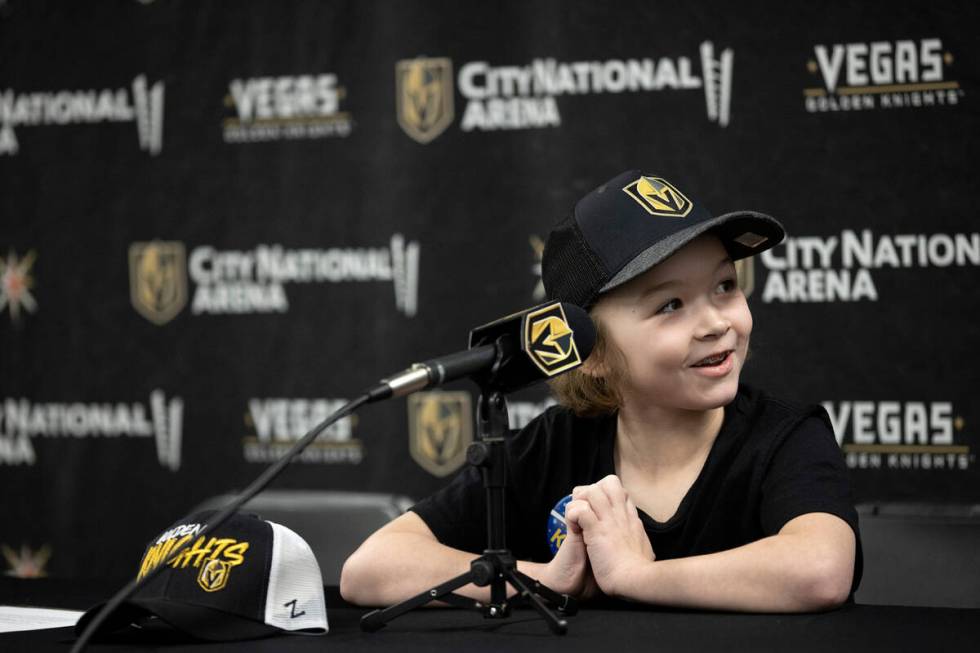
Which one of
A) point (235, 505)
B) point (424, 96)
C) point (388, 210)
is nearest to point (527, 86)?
point (424, 96)

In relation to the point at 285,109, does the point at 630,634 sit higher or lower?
lower

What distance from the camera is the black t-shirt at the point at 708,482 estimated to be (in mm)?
1516

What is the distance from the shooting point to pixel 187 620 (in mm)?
1263

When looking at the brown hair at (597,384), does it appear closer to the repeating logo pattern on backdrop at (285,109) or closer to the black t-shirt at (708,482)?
the black t-shirt at (708,482)

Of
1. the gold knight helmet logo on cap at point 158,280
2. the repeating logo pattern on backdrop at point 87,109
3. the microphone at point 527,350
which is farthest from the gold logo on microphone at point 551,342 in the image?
the repeating logo pattern on backdrop at point 87,109

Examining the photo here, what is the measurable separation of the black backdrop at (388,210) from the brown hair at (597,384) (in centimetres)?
107

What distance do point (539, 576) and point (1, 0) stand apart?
8.90ft

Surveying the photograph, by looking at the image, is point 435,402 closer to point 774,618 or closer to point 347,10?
point 347,10

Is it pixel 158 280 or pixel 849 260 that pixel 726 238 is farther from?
pixel 158 280

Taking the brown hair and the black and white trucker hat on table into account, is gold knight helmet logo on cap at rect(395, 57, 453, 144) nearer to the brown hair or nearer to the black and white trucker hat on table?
the brown hair

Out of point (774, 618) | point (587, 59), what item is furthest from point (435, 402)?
point (774, 618)

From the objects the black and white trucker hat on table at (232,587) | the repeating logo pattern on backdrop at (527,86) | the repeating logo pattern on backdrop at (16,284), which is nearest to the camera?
the black and white trucker hat on table at (232,587)

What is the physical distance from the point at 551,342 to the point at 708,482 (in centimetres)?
53

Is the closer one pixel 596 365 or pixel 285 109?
pixel 596 365
